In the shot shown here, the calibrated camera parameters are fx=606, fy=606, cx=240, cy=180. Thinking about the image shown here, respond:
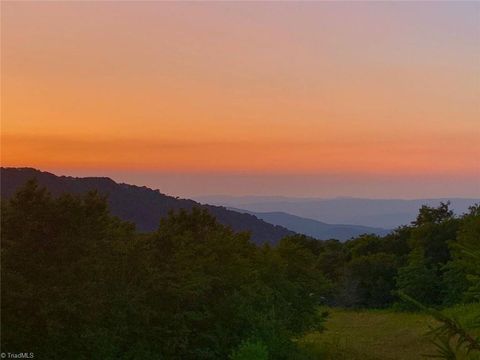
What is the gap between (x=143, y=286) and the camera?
1547cm

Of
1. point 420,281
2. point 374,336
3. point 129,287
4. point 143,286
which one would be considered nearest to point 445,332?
point 129,287

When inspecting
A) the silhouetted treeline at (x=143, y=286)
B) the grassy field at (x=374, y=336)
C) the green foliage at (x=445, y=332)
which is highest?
the green foliage at (x=445, y=332)

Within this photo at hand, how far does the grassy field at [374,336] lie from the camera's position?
23594mm

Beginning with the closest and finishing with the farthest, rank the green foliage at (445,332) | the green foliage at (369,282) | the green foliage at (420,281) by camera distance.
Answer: the green foliage at (445,332), the green foliage at (420,281), the green foliage at (369,282)

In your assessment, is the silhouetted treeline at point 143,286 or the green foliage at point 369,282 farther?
the green foliage at point 369,282

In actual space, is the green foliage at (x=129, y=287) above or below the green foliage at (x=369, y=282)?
above

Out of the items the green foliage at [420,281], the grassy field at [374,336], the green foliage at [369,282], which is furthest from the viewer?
the green foliage at [369,282]

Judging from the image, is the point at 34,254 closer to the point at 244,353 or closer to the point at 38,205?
the point at 38,205

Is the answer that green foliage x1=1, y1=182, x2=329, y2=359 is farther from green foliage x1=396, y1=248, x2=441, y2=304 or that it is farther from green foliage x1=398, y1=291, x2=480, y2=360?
green foliage x1=396, y1=248, x2=441, y2=304

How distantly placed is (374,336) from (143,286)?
20235 millimetres

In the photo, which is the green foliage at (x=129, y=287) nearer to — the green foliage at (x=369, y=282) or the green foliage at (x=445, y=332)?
the green foliage at (x=445, y=332)

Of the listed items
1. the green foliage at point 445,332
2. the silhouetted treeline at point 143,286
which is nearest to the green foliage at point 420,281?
the silhouetted treeline at point 143,286

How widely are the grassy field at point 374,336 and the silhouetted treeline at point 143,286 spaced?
5.93 feet

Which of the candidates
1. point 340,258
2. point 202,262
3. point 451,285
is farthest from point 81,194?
point 340,258
